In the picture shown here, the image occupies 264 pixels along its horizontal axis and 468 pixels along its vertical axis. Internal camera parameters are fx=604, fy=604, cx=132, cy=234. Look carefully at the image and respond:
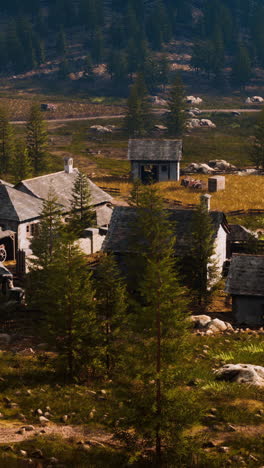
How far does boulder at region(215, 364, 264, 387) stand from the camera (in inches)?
1024

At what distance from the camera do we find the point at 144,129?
4577 inches

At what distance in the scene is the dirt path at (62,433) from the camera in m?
21.0

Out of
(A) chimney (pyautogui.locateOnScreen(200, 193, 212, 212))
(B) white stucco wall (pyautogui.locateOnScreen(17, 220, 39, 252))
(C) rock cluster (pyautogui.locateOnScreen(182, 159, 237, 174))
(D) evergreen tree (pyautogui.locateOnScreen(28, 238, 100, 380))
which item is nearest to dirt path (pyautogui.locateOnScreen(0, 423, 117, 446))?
(D) evergreen tree (pyautogui.locateOnScreen(28, 238, 100, 380))

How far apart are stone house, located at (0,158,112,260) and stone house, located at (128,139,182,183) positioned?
21944mm

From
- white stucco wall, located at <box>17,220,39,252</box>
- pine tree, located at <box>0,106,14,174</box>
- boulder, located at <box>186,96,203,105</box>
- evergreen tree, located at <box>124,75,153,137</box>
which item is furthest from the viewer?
boulder, located at <box>186,96,203,105</box>

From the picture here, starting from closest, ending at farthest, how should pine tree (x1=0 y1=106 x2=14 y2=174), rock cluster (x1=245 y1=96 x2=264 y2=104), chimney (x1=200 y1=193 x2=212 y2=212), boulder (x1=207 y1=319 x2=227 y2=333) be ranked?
boulder (x1=207 y1=319 x2=227 y2=333) < chimney (x1=200 y1=193 x2=212 y2=212) < pine tree (x1=0 y1=106 x2=14 y2=174) < rock cluster (x1=245 y1=96 x2=264 y2=104)

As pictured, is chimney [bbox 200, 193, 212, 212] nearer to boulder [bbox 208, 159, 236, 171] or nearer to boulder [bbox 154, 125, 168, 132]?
boulder [bbox 208, 159, 236, 171]

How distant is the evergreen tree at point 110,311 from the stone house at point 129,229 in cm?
1473

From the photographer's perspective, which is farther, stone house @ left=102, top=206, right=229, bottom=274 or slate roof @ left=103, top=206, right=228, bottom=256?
slate roof @ left=103, top=206, right=228, bottom=256

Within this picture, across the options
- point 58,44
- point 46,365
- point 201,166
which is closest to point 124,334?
point 46,365

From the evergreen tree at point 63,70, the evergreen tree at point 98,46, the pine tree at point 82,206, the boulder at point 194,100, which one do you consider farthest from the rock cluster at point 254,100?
the pine tree at point 82,206

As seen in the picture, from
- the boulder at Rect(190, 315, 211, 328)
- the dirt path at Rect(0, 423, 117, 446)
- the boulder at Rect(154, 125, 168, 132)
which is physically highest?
the boulder at Rect(154, 125, 168, 132)

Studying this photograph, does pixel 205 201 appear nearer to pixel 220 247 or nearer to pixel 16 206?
pixel 220 247

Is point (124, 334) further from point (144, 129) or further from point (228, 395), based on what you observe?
point (144, 129)
